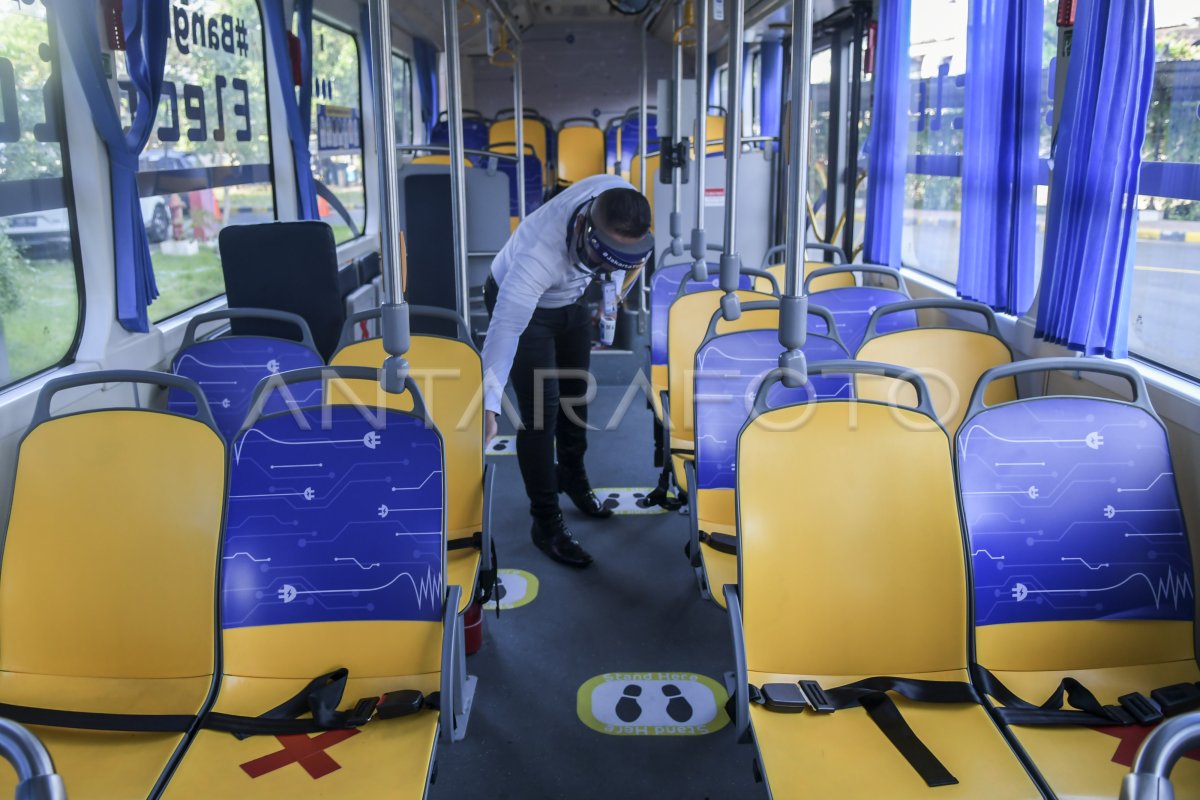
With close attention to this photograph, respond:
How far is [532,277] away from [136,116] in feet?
5.47

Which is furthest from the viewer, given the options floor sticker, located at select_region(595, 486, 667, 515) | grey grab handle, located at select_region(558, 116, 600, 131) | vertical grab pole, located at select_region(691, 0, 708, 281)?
grey grab handle, located at select_region(558, 116, 600, 131)

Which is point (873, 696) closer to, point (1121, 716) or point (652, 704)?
point (1121, 716)

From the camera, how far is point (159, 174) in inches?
158

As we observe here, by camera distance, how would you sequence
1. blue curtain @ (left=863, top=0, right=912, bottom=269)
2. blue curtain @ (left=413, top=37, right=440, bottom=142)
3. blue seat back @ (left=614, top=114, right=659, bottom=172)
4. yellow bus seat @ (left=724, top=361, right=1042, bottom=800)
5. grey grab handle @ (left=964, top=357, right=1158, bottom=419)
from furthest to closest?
blue seat back @ (left=614, top=114, right=659, bottom=172)
blue curtain @ (left=413, top=37, right=440, bottom=142)
blue curtain @ (left=863, top=0, right=912, bottom=269)
grey grab handle @ (left=964, top=357, right=1158, bottom=419)
yellow bus seat @ (left=724, top=361, right=1042, bottom=800)

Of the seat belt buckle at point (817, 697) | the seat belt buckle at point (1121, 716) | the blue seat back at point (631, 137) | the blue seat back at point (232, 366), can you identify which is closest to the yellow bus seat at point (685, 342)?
the blue seat back at point (232, 366)

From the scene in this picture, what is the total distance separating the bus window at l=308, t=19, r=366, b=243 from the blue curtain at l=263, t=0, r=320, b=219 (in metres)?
0.70

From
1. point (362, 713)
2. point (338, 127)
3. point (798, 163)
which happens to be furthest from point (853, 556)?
point (338, 127)

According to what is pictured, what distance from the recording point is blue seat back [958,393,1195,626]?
2033mm

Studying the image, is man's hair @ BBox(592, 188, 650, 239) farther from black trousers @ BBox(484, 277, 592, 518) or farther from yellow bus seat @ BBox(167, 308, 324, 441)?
yellow bus seat @ BBox(167, 308, 324, 441)

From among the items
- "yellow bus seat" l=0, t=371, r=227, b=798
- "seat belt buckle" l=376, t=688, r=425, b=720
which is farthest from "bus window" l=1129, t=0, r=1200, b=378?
"yellow bus seat" l=0, t=371, r=227, b=798

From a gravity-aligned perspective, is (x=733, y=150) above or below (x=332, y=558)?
above

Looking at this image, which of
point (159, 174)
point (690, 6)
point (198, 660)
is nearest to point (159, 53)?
point (159, 174)

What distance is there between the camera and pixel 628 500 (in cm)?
441

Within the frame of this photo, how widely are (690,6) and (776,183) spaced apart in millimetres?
1440
